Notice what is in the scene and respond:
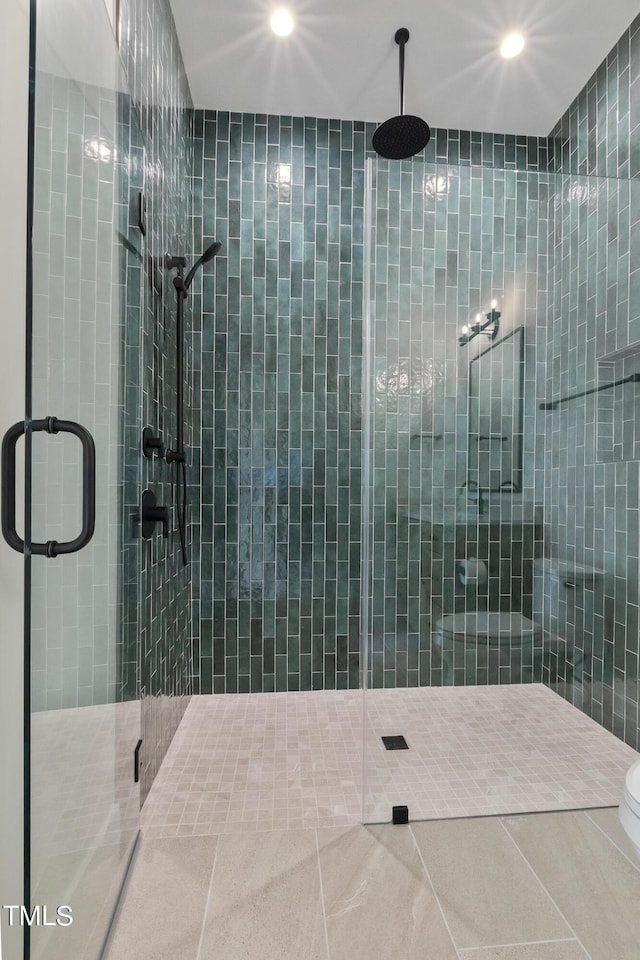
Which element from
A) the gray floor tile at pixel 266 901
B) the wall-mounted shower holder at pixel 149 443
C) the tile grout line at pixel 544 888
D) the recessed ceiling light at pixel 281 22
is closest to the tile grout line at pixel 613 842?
the tile grout line at pixel 544 888

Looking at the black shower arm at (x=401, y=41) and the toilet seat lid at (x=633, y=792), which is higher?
the black shower arm at (x=401, y=41)

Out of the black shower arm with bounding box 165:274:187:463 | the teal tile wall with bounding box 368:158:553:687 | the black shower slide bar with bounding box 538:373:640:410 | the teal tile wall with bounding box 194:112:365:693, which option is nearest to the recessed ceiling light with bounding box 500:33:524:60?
the teal tile wall with bounding box 194:112:365:693

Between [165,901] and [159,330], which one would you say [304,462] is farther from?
[165,901]

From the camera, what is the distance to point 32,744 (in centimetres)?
82

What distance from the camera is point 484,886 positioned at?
53.1 inches

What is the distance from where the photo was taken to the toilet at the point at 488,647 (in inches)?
66.4

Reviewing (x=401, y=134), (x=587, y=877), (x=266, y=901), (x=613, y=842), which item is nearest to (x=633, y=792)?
(x=587, y=877)

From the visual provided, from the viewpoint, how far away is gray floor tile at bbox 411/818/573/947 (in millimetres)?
1218

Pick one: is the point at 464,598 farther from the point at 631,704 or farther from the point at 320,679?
the point at 320,679

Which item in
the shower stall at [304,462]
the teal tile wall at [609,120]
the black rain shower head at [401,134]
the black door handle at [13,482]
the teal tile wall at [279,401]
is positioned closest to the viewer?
the black door handle at [13,482]

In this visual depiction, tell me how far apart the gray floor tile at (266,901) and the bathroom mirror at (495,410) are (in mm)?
1226

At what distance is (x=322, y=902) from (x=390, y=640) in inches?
27.2

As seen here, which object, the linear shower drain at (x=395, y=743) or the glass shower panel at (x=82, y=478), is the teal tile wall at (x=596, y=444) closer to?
the linear shower drain at (x=395, y=743)

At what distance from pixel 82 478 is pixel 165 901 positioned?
112cm
